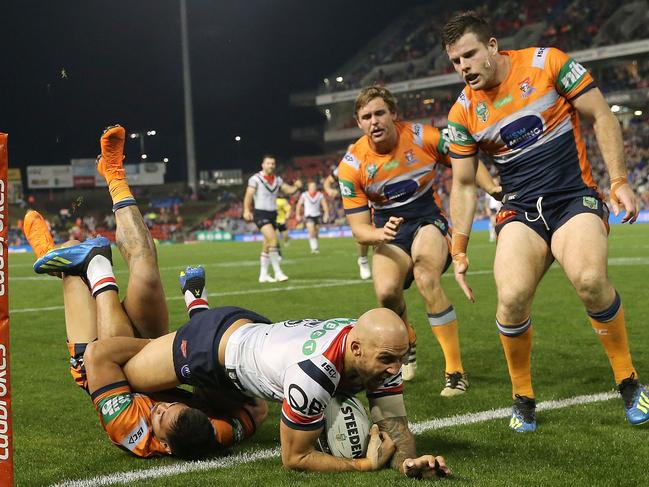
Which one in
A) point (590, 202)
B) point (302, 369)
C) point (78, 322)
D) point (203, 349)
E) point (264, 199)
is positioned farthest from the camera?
point (264, 199)

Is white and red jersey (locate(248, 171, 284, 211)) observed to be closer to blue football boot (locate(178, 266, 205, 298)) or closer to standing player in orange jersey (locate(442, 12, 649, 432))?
blue football boot (locate(178, 266, 205, 298))

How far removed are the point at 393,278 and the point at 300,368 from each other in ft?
8.64

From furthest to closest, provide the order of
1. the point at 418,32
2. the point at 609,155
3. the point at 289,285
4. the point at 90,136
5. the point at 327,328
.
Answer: the point at 90,136, the point at 418,32, the point at 289,285, the point at 609,155, the point at 327,328

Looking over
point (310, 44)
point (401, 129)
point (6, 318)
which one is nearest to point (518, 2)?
point (310, 44)

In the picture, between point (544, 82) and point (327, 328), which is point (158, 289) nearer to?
point (327, 328)

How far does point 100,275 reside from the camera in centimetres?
542

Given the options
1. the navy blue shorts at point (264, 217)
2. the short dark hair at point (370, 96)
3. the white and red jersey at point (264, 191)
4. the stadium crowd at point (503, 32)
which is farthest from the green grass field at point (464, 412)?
the stadium crowd at point (503, 32)

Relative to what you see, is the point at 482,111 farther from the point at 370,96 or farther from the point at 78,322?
the point at 78,322

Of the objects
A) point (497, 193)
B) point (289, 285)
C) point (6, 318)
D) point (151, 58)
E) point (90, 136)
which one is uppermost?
point (151, 58)

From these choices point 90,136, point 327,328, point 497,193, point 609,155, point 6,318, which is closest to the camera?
point 6,318

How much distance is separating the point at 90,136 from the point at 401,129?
205ft

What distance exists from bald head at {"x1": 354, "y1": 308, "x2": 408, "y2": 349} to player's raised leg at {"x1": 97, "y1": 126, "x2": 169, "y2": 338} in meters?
2.21

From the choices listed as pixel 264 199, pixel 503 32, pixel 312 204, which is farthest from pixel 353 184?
pixel 503 32

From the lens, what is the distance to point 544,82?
15.4 feet
